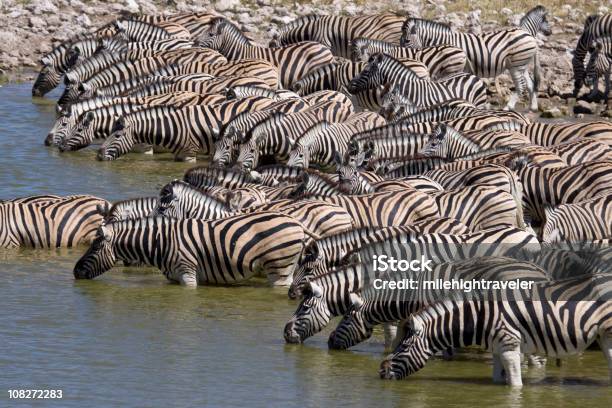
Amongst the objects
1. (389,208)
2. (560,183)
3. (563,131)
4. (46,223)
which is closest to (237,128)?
(563,131)

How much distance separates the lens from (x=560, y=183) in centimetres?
1800

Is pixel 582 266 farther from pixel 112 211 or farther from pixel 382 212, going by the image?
pixel 112 211

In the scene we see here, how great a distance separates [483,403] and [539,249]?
2.61m

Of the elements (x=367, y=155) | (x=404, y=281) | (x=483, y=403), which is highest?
(x=367, y=155)

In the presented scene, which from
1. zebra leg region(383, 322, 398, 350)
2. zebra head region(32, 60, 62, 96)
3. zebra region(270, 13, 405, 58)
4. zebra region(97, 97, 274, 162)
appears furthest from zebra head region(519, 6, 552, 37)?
zebra leg region(383, 322, 398, 350)

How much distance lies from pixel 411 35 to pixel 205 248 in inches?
505

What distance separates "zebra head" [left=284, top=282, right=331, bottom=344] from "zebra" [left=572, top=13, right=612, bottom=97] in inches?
585

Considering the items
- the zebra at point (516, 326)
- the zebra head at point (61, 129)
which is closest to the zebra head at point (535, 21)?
the zebra head at point (61, 129)

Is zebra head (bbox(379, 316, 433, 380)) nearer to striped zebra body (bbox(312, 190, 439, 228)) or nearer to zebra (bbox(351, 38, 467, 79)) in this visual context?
striped zebra body (bbox(312, 190, 439, 228))

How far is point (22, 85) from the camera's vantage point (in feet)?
95.9

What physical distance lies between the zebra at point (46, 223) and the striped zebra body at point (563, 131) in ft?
22.2

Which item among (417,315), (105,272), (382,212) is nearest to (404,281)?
(417,315)

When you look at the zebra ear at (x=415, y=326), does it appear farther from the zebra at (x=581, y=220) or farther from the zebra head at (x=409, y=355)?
the zebra at (x=581, y=220)

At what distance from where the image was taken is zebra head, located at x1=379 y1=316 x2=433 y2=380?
39.8ft
